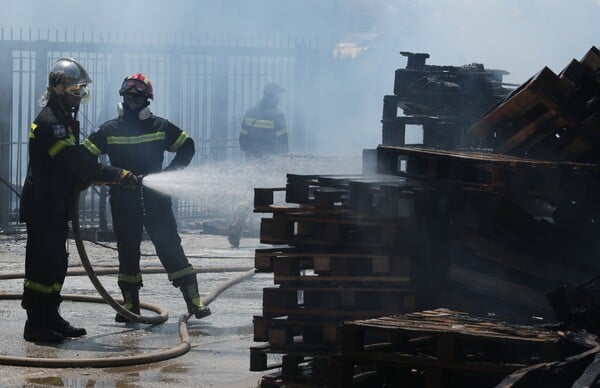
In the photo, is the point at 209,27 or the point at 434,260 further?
the point at 209,27

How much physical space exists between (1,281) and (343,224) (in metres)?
5.51

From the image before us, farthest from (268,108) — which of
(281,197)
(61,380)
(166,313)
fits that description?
(61,380)

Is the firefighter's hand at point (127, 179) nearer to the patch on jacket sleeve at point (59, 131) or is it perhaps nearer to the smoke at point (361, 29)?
the patch on jacket sleeve at point (59, 131)

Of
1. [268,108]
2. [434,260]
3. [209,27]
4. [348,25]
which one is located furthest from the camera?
[348,25]

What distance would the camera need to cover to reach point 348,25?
80.5 ft

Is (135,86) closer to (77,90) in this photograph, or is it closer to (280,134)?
(77,90)

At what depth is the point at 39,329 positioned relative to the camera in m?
8.91

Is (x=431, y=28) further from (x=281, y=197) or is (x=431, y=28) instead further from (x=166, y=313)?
(x=166, y=313)

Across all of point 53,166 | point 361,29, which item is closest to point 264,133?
point 53,166

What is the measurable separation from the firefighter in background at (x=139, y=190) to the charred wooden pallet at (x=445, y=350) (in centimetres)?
369

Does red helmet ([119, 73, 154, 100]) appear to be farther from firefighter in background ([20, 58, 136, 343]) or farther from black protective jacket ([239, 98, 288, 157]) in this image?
black protective jacket ([239, 98, 288, 157])

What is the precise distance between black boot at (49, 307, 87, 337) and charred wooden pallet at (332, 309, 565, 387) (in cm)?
329

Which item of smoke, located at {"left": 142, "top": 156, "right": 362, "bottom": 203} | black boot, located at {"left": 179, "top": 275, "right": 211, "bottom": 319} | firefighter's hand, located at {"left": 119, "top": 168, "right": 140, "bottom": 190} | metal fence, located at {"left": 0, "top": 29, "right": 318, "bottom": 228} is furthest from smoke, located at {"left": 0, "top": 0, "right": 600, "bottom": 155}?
firefighter's hand, located at {"left": 119, "top": 168, "right": 140, "bottom": 190}

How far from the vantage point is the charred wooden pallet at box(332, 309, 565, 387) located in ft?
19.4
